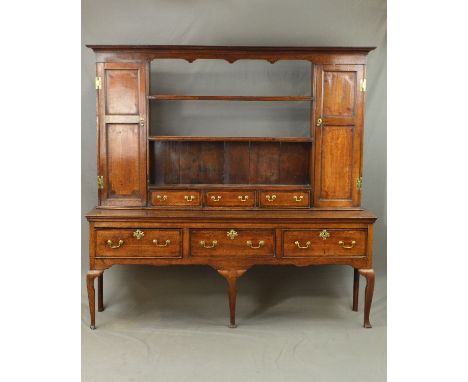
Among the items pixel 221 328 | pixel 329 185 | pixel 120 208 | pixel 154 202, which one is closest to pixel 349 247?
pixel 329 185

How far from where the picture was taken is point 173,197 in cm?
346

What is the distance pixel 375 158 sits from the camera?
400cm

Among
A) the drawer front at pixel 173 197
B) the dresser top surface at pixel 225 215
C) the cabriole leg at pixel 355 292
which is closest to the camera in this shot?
the dresser top surface at pixel 225 215

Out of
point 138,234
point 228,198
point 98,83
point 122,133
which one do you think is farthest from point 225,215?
point 98,83

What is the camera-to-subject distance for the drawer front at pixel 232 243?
3207 millimetres

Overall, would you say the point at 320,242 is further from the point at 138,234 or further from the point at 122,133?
the point at 122,133

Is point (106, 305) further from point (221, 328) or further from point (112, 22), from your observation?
point (112, 22)

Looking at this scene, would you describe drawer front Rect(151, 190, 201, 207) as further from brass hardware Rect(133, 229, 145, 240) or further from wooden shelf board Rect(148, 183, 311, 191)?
brass hardware Rect(133, 229, 145, 240)

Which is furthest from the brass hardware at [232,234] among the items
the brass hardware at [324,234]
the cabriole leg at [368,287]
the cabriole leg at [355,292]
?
the cabriole leg at [355,292]

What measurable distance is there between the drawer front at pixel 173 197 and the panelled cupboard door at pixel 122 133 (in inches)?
3.5

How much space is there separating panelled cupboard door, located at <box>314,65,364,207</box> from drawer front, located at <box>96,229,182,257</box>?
106 centimetres

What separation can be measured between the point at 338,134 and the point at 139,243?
1.57m

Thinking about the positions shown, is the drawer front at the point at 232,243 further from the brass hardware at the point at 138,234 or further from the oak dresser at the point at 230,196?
the brass hardware at the point at 138,234

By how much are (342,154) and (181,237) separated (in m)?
1.27
